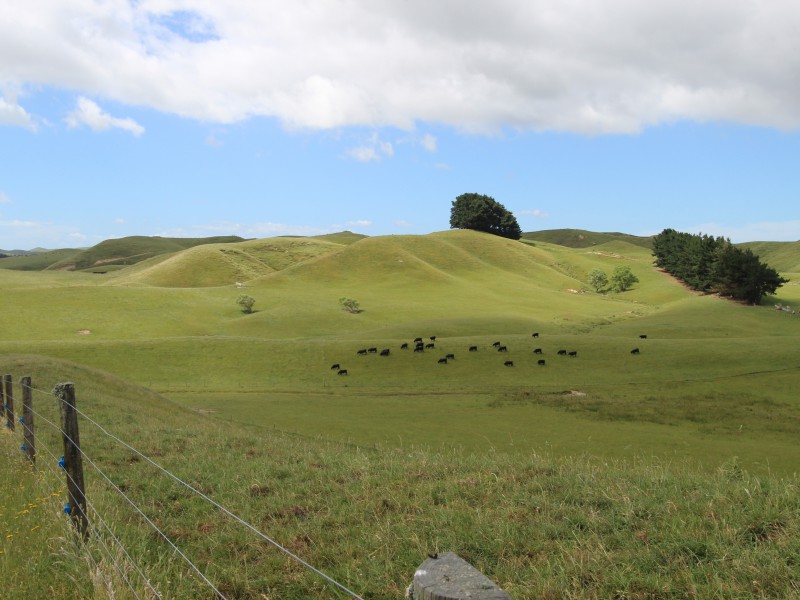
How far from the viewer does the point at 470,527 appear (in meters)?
8.41

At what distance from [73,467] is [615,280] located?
436 ft

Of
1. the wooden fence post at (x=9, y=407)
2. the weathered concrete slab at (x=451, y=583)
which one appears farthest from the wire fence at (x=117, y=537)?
the wooden fence post at (x=9, y=407)

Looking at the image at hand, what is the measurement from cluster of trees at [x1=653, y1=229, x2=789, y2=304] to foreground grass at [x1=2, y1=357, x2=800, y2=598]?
281ft

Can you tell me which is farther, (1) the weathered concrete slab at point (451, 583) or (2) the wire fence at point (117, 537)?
(2) the wire fence at point (117, 537)

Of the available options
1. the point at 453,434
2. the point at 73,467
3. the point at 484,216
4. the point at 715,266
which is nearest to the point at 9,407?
the point at 73,467

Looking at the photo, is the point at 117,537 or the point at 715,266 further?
the point at 715,266

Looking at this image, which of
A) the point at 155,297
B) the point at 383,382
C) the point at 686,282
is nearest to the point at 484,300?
the point at 686,282

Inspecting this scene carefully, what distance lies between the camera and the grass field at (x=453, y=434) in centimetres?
740

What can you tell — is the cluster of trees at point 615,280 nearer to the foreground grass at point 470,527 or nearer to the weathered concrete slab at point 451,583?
the foreground grass at point 470,527

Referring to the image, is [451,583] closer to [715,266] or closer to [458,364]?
[458,364]

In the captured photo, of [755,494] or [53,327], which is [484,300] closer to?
[53,327]

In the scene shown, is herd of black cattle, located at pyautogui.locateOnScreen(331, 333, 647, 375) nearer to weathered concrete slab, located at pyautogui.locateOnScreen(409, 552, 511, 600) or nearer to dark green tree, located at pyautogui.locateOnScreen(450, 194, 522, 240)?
weathered concrete slab, located at pyautogui.locateOnScreen(409, 552, 511, 600)

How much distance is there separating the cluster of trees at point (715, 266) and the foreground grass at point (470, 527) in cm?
8577

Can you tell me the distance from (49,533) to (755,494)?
423 inches
